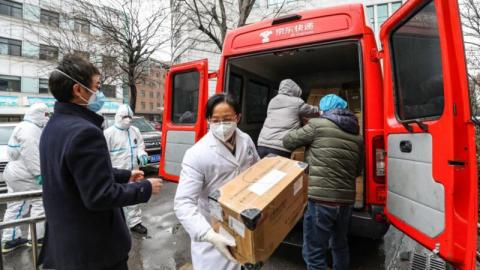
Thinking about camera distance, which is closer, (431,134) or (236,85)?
(431,134)

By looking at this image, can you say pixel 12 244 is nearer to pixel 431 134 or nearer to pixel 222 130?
pixel 222 130

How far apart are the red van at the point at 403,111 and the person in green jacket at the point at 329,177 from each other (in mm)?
283

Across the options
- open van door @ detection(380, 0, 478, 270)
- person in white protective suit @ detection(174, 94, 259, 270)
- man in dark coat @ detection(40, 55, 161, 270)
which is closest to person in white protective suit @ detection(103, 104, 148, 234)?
man in dark coat @ detection(40, 55, 161, 270)

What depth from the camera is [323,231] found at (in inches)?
94.0

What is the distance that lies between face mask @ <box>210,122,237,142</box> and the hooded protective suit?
1796 millimetres

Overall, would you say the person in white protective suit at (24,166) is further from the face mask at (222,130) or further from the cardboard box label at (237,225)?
the cardboard box label at (237,225)

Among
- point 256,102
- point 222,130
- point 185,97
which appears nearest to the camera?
point 222,130

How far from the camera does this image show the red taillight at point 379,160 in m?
2.58

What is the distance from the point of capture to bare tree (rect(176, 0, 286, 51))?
34.7ft

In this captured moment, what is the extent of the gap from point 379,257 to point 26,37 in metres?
29.0

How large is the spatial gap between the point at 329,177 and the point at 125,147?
283cm

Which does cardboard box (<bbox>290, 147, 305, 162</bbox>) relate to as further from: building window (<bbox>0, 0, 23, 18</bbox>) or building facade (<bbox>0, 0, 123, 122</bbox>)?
building window (<bbox>0, 0, 23, 18</bbox>)

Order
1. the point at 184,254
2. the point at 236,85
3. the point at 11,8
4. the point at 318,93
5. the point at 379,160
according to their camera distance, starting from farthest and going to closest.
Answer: the point at 11,8 < the point at 318,93 < the point at 236,85 < the point at 184,254 < the point at 379,160

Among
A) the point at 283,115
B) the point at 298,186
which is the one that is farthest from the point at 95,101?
the point at 283,115
